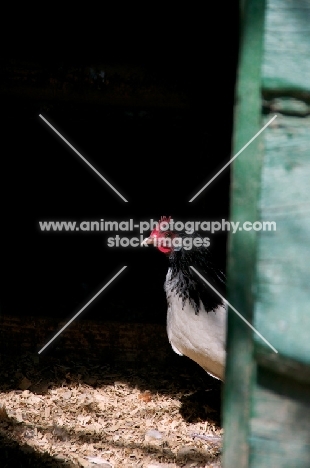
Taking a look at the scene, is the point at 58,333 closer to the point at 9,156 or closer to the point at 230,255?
the point at 9,156

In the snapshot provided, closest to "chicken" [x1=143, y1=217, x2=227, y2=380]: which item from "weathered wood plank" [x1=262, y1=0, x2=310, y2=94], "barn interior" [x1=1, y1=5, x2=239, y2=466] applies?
"barn interior" [x1=1, y1=5, x2=239, y2=466]

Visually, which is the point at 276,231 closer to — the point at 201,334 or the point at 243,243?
the point at 243,243

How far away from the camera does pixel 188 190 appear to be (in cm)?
450

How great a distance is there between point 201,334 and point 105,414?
25.4 inches

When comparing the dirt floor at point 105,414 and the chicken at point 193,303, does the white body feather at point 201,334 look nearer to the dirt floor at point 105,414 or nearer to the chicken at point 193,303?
the chicken at point 193,303

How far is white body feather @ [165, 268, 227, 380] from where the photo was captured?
2.77 meters

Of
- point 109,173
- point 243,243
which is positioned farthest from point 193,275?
point 243,243

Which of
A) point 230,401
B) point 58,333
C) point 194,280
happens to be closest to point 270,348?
point 230,401

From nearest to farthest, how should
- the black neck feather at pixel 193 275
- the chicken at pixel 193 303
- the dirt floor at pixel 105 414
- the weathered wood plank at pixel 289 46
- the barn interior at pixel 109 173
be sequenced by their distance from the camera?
the weathered wood plank at pixel 289 46
the dirt floor at pixel 105 414
the chicken at pixel 193 303
the black neck feather at pixel 193 275
the barn interior at pixel 109 173

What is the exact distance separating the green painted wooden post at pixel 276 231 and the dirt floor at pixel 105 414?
1984mm

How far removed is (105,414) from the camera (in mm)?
3070

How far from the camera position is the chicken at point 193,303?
2.81m

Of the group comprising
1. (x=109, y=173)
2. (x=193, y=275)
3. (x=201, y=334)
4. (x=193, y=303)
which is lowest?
(x=201, y=334)

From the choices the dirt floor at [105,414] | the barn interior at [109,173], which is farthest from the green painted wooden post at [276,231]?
A: the barn interior at [109,173]
